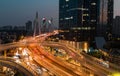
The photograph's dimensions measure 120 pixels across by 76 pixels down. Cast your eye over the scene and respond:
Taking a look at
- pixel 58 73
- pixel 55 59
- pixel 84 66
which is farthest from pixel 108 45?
pixel 58 73

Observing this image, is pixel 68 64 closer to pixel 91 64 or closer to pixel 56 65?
pixel 56 65

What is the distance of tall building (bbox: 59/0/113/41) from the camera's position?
3384 inches

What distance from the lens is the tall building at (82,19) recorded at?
85.9 m

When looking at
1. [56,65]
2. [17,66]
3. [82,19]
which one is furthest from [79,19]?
[17,66]

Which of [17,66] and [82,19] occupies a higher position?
[82,19]

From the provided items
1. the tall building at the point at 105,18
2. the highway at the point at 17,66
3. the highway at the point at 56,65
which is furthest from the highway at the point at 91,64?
the tall building at the point at 105,18

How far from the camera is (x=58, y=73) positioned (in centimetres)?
2703

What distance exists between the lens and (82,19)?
284ft

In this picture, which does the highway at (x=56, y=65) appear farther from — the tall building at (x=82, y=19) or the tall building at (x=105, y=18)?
the tall building at (x=105, y=18)

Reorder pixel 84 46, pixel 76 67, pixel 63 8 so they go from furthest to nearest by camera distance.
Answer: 1. pixel 63 8
2. pixel 84 46
3. pixel 76 67

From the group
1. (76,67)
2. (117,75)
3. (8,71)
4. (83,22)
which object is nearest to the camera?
(117,75)

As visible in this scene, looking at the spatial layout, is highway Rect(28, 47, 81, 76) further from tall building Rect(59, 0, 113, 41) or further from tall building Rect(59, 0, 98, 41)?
tall building Rect(59, 0, 113, 41)

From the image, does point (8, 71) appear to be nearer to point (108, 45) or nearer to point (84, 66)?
point (84, 66)

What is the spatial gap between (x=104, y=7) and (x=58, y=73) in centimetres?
7097
